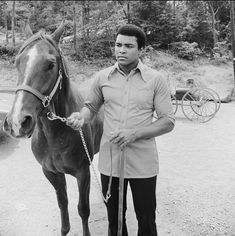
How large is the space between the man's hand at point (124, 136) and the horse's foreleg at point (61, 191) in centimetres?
129

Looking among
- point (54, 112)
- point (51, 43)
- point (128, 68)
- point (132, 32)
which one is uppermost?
point (132, 32)

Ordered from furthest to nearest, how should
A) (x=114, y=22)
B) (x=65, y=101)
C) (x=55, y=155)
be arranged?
(x=114, y=22)
(x=55, y=155)
(x=65, y=101)

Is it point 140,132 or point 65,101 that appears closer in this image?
point 140,132

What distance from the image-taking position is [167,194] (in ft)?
14.4

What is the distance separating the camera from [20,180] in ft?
16.3

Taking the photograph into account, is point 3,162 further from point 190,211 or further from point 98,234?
point 190,211

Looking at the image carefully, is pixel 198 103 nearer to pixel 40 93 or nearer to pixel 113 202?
pixel 113 202

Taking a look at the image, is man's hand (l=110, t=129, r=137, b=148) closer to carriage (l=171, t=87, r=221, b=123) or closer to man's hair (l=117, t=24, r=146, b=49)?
man's hair (l=117, t=24, r=146, b=49)

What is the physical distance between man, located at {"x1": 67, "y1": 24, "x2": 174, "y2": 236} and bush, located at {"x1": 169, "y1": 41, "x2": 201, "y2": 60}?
14.3 metres

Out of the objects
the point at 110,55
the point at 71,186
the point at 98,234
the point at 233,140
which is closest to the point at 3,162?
the point at 71,186

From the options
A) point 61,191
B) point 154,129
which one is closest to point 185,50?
point 61,191

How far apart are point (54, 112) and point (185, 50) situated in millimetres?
14325

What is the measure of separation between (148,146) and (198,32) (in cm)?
1611

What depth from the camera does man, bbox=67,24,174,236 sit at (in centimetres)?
201
